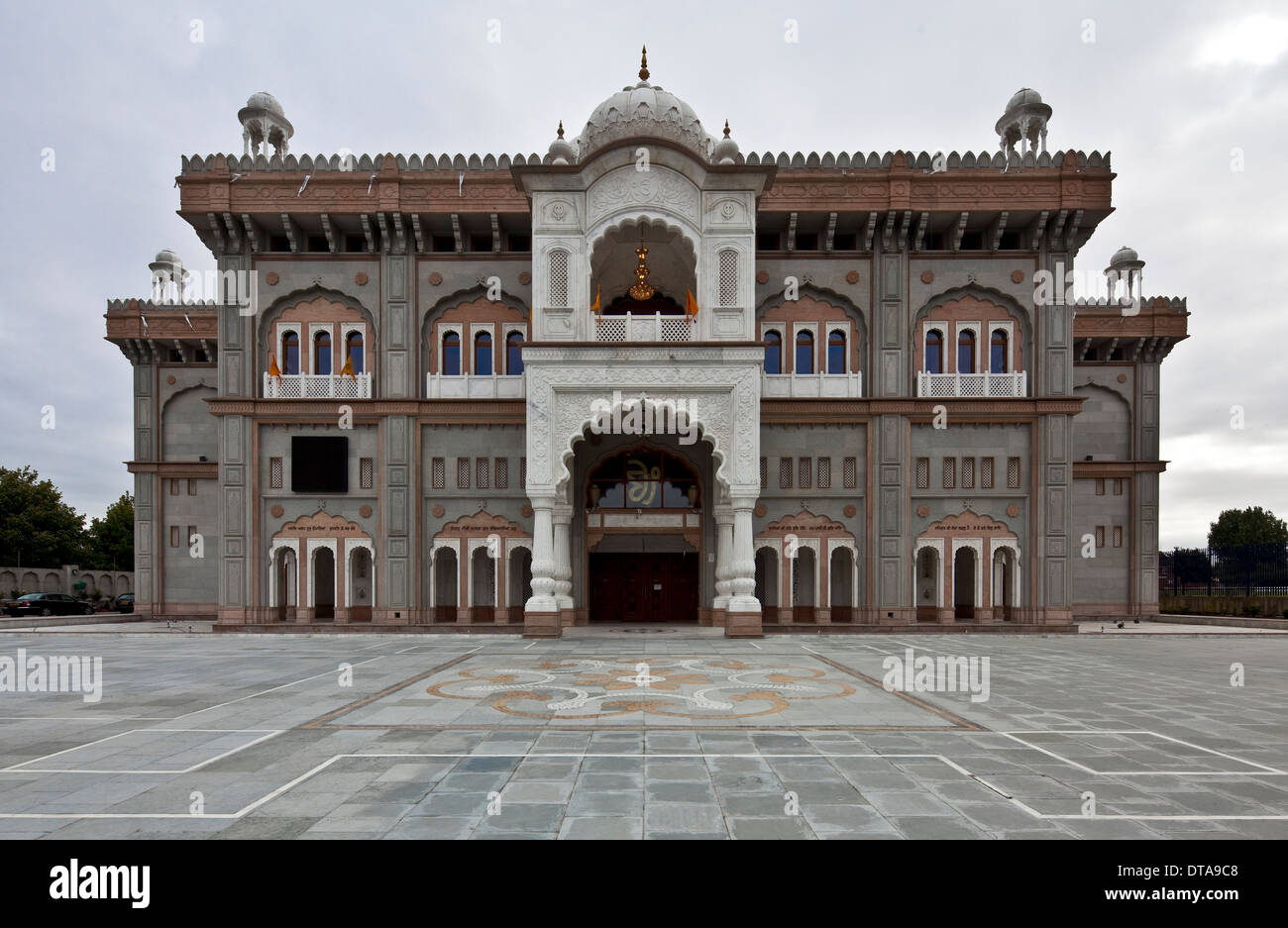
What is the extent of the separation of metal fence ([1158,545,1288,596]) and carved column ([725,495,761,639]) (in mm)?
25510

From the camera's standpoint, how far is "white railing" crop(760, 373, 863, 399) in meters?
24.8

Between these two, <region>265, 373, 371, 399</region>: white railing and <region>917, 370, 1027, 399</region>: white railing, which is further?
<region>265, 373, 371, 399</region>: white railing

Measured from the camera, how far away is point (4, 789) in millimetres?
7195

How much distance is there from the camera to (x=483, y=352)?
25.7m

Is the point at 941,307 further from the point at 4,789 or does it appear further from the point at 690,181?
the point at 4,789

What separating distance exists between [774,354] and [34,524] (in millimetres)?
51681

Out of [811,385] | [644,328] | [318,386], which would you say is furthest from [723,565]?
[318,386]

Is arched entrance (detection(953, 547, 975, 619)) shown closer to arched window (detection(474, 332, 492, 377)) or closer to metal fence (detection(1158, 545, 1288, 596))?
metal fence (detection(1158, 545, 1288, 596))

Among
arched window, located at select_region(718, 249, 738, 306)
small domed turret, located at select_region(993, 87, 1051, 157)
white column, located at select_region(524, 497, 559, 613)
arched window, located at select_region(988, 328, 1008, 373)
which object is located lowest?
white column, located at select_region(524, 497, 559, 613)

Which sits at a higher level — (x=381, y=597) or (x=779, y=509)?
(x=779, y=509)

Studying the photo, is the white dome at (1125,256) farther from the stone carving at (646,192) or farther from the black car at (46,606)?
the black car at (46,606)

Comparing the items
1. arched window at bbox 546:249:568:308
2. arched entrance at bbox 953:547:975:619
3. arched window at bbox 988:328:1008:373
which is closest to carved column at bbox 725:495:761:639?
arched window at bbox 546:249:568:308

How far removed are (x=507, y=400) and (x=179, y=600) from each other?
739 inches

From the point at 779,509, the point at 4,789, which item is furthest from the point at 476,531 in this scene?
the point at 4,789
